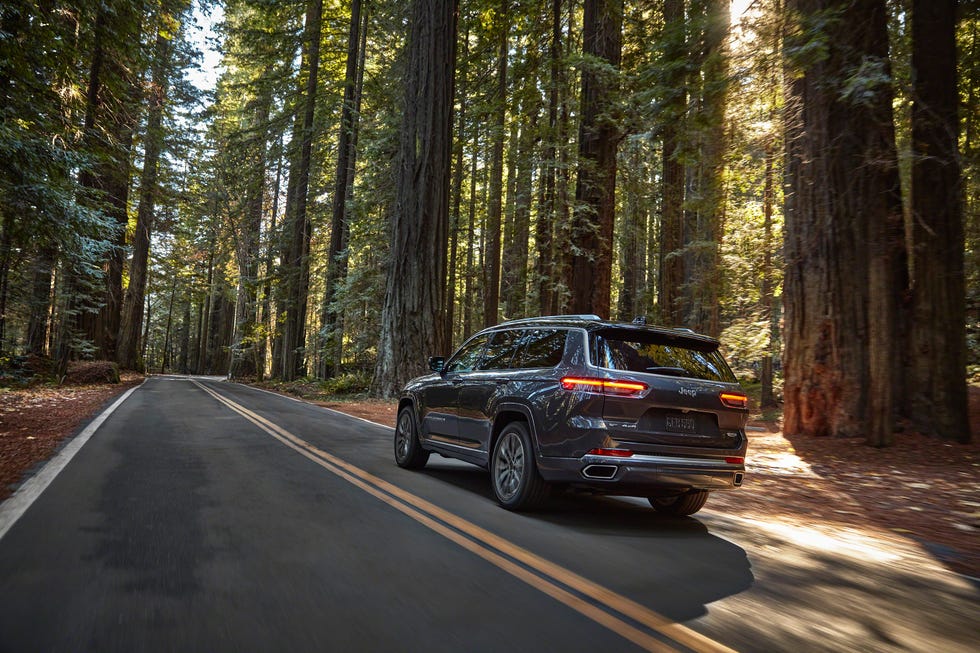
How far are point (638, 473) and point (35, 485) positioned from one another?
5807mm

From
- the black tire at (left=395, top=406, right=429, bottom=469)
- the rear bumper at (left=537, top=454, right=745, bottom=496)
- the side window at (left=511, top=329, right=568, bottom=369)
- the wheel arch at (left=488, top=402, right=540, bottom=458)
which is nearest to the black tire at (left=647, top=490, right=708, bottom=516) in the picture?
the rear bumper at (left=537, top=454, right=745, bottom=496)

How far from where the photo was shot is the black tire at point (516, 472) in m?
5.79

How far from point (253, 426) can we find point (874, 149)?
455 inches

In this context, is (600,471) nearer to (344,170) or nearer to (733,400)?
(733,400)

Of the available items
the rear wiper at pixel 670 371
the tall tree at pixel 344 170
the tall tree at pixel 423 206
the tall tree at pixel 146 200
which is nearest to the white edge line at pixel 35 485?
the rear wiper at pixel 670 371

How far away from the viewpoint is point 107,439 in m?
9.41

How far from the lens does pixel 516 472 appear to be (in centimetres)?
605

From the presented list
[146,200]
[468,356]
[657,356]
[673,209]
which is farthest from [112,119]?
[657,356]

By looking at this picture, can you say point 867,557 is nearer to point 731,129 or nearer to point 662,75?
point 662,75

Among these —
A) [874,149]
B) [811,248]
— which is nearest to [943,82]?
[874,149]

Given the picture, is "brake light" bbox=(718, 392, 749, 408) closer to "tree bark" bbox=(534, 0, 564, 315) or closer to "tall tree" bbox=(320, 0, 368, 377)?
"tree bark" bbox=(534, 0, 564, 315)

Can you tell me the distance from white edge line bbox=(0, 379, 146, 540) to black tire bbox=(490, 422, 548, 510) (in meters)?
3.99

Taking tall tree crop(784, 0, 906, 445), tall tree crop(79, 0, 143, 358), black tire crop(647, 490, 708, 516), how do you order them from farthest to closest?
tall tree crop(79, 0, 143, 358) < tall tree crop(784, 0, 906, 445) < black tire crop(647, 490, 708, 516)

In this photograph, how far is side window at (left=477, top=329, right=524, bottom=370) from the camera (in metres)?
6.80
